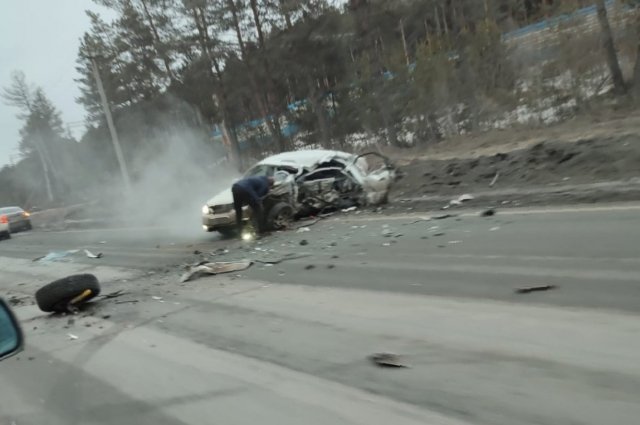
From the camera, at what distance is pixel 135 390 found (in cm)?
413

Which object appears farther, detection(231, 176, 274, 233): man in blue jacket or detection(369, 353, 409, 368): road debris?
detection(231, 176, 274, 233): man in blue jacket

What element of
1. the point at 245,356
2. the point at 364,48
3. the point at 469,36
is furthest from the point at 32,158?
the point at 245,356

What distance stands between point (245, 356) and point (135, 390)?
2.87ft

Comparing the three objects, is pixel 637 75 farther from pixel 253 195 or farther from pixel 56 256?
pixel 56 256

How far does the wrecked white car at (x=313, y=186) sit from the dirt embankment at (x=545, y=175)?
1207 millimetres

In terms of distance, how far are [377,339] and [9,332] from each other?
104 inches

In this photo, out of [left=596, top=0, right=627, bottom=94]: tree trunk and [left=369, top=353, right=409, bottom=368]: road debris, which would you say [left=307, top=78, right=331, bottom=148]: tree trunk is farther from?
[left=369, top=353, right=409, bottom=368]: road debris

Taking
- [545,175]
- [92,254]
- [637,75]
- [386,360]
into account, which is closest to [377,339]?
[386,360]

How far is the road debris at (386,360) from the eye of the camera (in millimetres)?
3879

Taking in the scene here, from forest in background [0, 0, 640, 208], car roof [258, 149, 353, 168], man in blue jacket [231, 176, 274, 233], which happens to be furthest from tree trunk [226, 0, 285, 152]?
man in blue jacket [231, 176, 274, 233]

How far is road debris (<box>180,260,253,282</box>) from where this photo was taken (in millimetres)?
8398

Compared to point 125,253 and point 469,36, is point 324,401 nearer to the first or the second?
point 125,253

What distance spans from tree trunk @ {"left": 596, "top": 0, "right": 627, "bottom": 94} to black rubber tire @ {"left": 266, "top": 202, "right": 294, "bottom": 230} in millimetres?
11852

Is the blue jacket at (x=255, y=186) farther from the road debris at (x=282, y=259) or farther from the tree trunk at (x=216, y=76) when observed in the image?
the tree trunk at (x=216, y=76)
